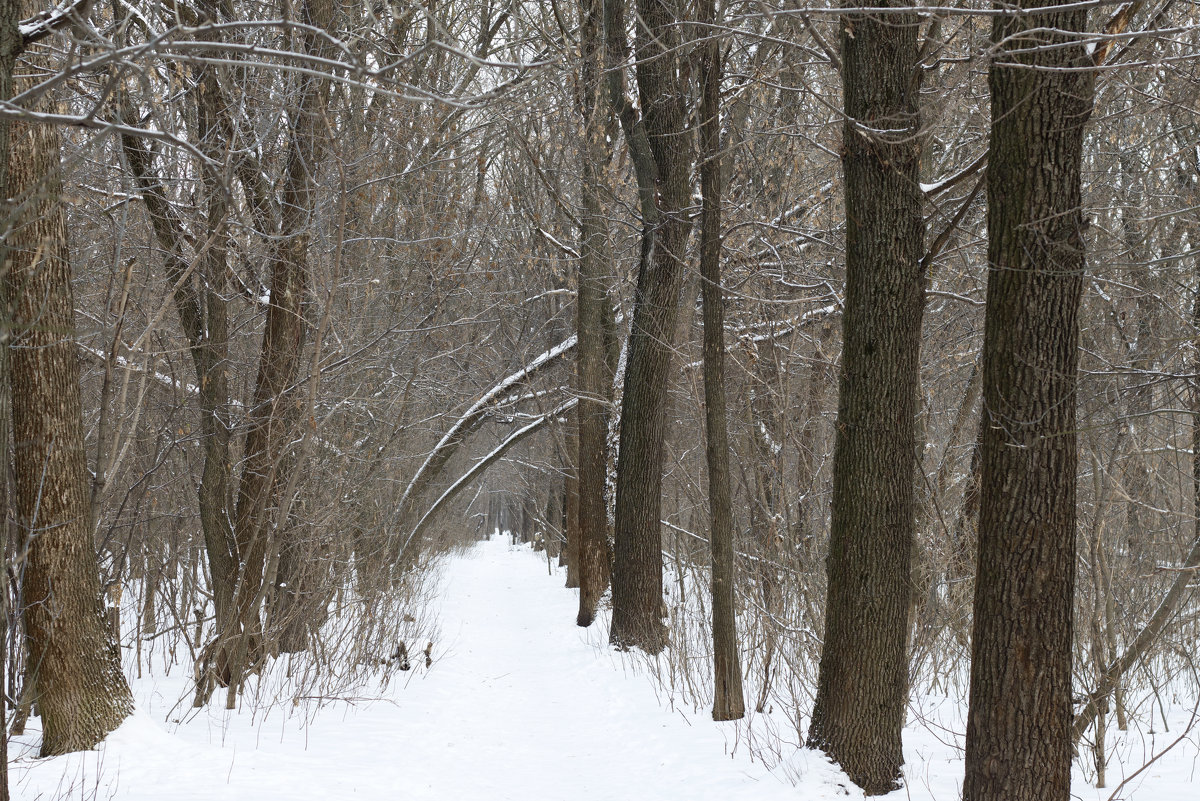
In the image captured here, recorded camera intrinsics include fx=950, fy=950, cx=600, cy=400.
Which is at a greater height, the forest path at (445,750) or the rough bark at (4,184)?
the rough bark at (4,184)

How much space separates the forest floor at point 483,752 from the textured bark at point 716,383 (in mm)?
682

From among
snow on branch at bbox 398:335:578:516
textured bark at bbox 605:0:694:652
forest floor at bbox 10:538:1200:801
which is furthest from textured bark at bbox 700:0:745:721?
snow on branch at bbox 398:335:578:516

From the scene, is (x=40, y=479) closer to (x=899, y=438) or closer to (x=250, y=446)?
(x=250, y=446)

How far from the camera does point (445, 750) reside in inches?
286

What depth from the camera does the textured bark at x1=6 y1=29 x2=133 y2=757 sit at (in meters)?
5.41

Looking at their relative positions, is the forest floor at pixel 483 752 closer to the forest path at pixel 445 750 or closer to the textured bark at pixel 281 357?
the forest path at pixel 445 750

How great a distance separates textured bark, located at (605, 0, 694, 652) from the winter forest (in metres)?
0.05

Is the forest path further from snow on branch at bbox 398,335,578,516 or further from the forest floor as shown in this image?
snow on branch at bbox 398,335,578,516

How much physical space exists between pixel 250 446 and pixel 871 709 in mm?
5348

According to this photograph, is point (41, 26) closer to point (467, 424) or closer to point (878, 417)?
point (878, 417)

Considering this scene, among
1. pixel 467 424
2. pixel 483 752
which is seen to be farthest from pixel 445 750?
pixel 467 424

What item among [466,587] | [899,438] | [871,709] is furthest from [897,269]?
[466,587]

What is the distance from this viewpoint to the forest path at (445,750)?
5.43m

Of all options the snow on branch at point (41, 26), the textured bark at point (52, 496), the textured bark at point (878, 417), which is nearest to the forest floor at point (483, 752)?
the textured bark at point (52, 496)
